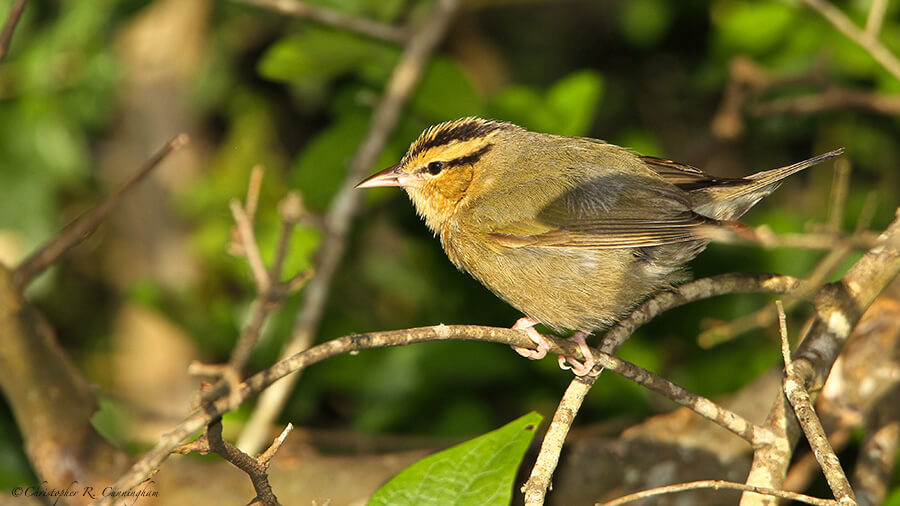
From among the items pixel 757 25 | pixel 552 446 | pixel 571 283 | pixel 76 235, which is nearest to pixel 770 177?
pixel 571 283

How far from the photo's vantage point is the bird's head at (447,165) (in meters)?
4.60

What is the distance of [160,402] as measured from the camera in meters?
6.96

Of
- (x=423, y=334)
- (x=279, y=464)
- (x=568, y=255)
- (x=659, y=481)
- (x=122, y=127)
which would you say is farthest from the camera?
(x=122, y=127)

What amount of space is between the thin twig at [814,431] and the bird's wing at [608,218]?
951 millimetres

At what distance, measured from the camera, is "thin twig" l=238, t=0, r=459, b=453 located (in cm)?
489

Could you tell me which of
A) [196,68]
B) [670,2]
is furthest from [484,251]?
[196,68]

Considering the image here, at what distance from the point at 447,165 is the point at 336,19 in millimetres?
1143

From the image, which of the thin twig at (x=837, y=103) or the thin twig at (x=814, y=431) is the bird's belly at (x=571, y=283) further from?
the thin twig at (x=837, y=103)

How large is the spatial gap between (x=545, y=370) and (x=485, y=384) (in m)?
0.37

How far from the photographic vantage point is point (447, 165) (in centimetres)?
470

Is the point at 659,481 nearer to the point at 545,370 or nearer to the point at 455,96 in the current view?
the point at 545,370

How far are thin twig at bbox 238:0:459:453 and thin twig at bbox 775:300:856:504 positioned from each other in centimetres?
256

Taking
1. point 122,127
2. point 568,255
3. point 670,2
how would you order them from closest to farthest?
point 568,255
point 670,2
point 122,127

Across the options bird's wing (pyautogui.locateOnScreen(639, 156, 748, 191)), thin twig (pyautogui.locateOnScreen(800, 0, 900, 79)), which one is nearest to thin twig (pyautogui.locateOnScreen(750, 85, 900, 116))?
thin twig (pyautogui.locateOnScreen(800, 0, 900, 79))
